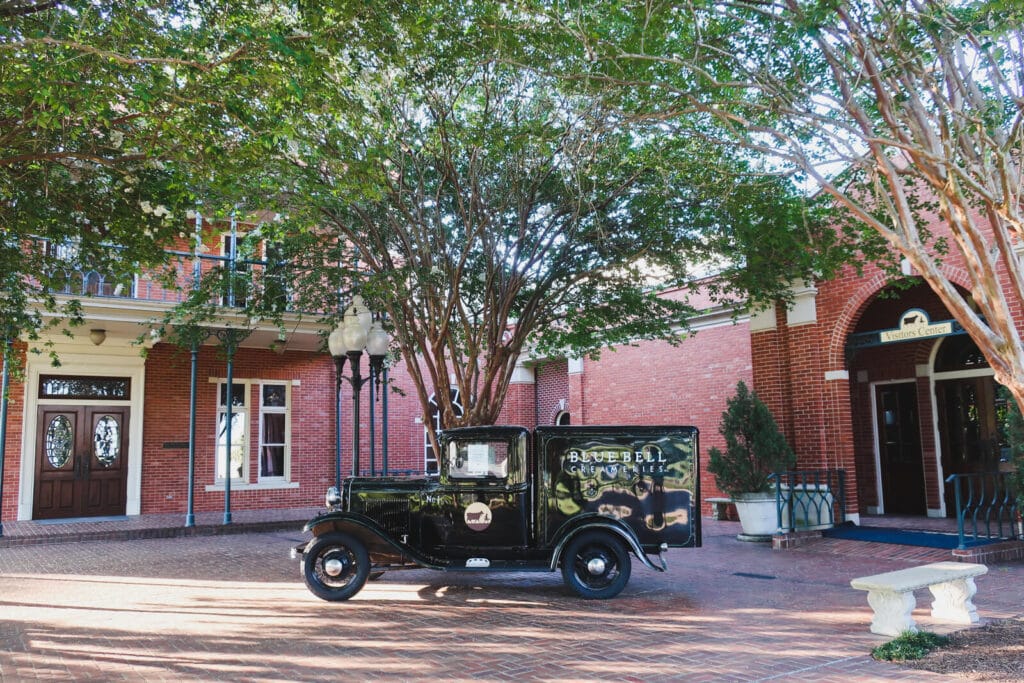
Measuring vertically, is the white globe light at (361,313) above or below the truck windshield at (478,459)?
above

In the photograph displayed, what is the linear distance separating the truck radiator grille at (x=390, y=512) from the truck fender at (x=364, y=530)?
6.9 inches

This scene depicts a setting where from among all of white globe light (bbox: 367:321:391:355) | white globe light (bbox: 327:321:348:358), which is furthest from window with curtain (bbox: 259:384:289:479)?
white globe light (bbox: 367:321:391:355)

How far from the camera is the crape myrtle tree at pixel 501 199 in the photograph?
8.98 m

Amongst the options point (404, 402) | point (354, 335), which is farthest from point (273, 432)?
point (354, 335)

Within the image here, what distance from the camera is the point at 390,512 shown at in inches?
356

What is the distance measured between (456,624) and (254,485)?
12868mm

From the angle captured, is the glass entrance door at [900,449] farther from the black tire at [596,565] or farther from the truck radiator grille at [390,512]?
the truck radiator grille at [390,512]

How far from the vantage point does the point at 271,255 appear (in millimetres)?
13555

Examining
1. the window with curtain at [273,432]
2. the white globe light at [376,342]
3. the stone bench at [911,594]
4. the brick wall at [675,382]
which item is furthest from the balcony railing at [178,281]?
the stone bench at [911,594]

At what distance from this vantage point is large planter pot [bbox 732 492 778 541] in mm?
12758

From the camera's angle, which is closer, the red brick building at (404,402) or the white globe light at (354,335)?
the white globe light at (354,335)

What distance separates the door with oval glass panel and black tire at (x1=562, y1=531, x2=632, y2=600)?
12854 millimetres

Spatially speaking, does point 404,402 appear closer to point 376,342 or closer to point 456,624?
point 376,342

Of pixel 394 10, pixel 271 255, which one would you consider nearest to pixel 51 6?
pixel 394 10
